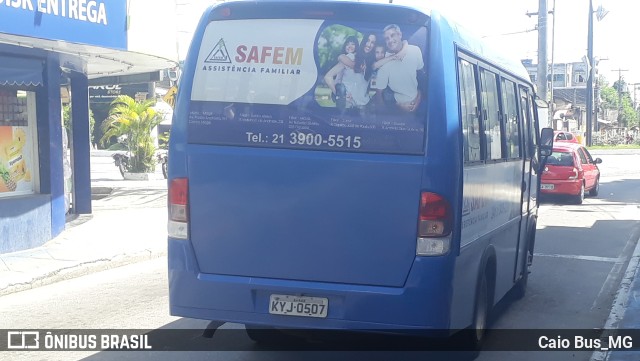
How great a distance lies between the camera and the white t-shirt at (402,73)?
18.6 feet

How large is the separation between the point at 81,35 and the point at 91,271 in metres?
3.39

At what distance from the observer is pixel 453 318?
5.86m

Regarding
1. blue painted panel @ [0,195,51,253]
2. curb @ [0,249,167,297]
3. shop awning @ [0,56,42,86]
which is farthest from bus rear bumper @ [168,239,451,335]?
shop awning @ [0,56,42,86]

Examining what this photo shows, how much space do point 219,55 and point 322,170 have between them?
3.75ft

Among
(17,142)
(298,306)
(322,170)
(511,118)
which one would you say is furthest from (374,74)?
(17,142)

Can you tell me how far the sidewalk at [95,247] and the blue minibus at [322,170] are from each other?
4952 mm

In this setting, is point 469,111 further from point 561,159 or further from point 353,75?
point 561,159

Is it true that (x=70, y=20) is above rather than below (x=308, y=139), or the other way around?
above

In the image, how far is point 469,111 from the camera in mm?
6227

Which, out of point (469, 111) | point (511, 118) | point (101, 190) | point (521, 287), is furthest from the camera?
point (101, 190)

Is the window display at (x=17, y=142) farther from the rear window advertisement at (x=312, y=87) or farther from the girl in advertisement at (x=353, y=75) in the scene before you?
the girl in advertisement at (x=353, y=75)

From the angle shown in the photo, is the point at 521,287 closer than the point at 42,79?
Yes

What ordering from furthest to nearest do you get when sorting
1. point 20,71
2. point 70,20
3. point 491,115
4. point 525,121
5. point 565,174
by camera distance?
point 565,174, point 20,71, point 70,20, point 525,121, point 491,115

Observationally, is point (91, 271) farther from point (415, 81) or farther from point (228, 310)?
point (415, 81)
